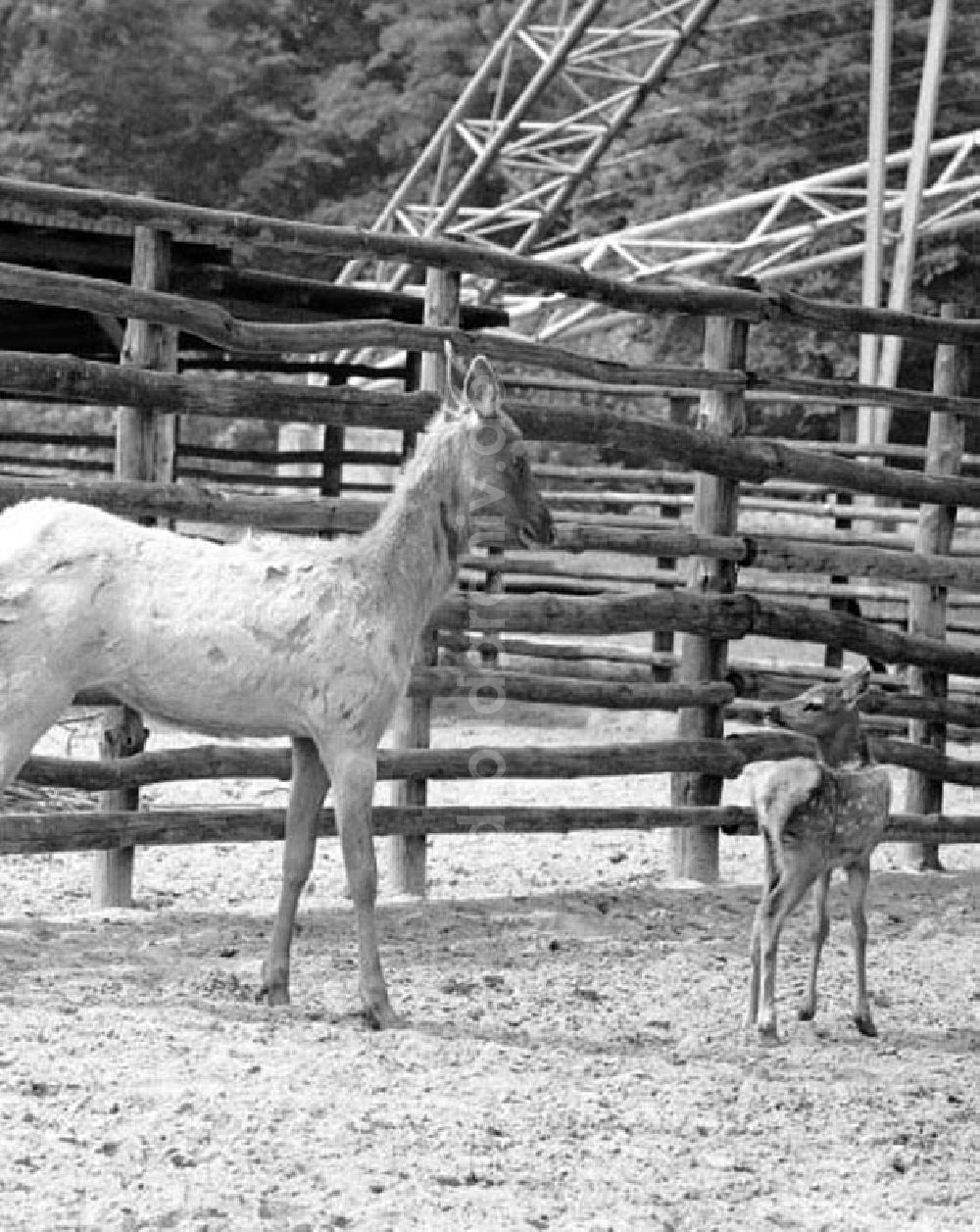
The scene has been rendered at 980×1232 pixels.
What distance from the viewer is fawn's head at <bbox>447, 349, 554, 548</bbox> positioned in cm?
732

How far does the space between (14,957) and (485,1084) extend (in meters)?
1.80

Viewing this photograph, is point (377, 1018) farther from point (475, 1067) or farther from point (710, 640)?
point (710, 640)

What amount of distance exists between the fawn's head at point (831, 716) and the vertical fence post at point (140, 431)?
2076 millimetres

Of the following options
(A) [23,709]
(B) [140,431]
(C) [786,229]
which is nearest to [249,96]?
(C) [786,229]

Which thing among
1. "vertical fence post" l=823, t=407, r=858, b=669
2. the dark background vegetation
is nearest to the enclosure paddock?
"vertical fence post" l=823, t=407, r=858, b=669

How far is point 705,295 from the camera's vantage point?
9.77 m

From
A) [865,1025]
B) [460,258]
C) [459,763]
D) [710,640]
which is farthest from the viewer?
[710,640]

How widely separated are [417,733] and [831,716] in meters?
2.06

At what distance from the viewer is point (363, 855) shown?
7105 mm

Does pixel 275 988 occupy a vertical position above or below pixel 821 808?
below

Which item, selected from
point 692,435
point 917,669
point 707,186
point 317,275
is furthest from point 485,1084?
point 317,275

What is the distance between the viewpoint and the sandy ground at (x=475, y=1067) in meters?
5.53

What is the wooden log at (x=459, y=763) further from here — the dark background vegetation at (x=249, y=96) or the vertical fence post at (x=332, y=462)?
the dark background vegetation at (x=249, y=96)

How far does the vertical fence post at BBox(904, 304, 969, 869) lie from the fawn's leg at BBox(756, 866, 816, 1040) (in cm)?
370
